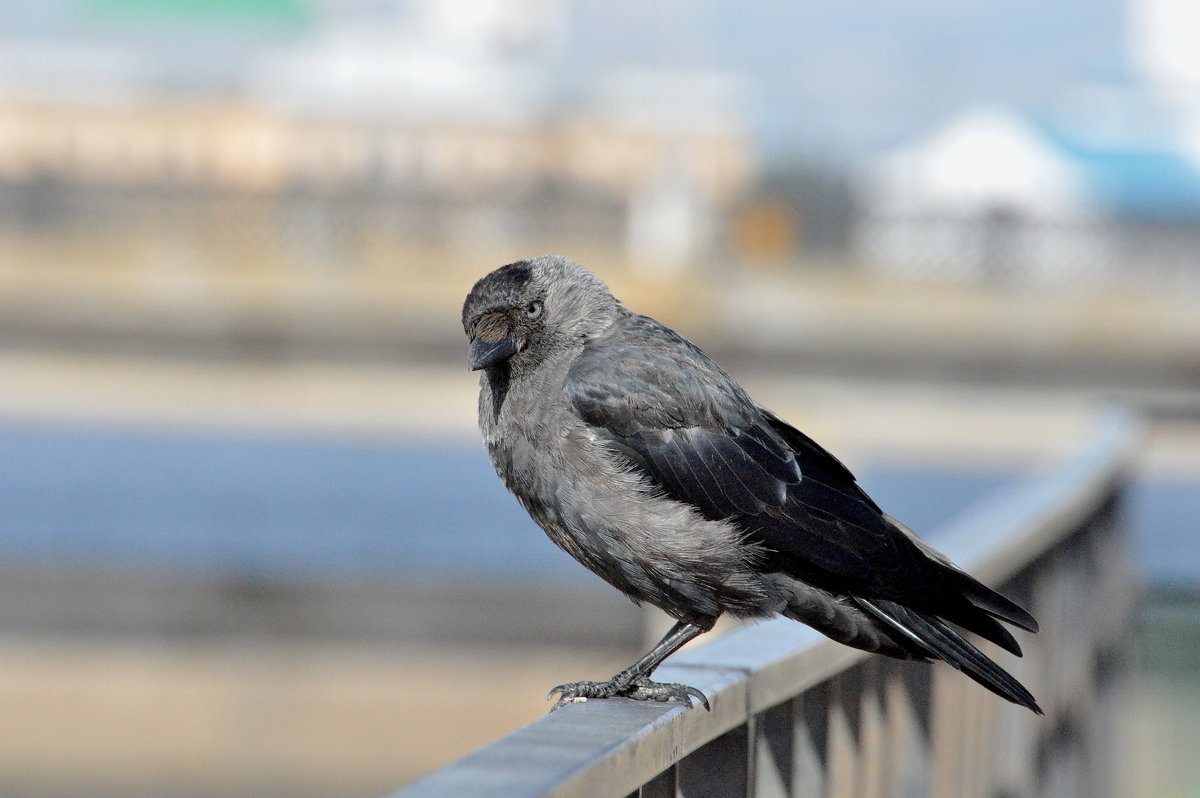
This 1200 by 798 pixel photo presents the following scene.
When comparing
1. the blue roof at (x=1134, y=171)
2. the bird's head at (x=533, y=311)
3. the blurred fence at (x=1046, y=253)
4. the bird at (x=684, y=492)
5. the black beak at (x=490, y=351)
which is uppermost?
the blue roof at (x=1134, y=171)

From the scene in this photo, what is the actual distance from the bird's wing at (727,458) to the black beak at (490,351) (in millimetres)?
134

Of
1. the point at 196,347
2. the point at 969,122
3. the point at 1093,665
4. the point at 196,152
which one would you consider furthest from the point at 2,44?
the point at 1093,665

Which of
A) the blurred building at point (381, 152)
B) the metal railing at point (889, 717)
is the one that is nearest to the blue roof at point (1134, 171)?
the blurred building at point (381, 152)

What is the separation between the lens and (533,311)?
10.4 feet

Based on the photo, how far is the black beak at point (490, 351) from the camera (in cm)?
304

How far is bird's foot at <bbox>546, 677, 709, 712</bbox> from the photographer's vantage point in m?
2.21

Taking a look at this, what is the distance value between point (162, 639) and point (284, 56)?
1396 inches

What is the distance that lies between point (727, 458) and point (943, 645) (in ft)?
1.80

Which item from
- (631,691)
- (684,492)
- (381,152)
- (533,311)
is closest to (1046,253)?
(533,311)

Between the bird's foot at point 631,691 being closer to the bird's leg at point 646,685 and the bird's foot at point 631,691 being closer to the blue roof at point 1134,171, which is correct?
the bird's leg at point 646,685

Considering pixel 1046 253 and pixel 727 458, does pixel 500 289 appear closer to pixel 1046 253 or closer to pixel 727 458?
pixel 727 458

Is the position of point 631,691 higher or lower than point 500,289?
lower

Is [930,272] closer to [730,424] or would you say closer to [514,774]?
[730,424]

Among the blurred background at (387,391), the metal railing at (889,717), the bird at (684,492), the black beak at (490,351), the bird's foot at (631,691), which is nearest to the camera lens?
the metal railing at (889,717)
